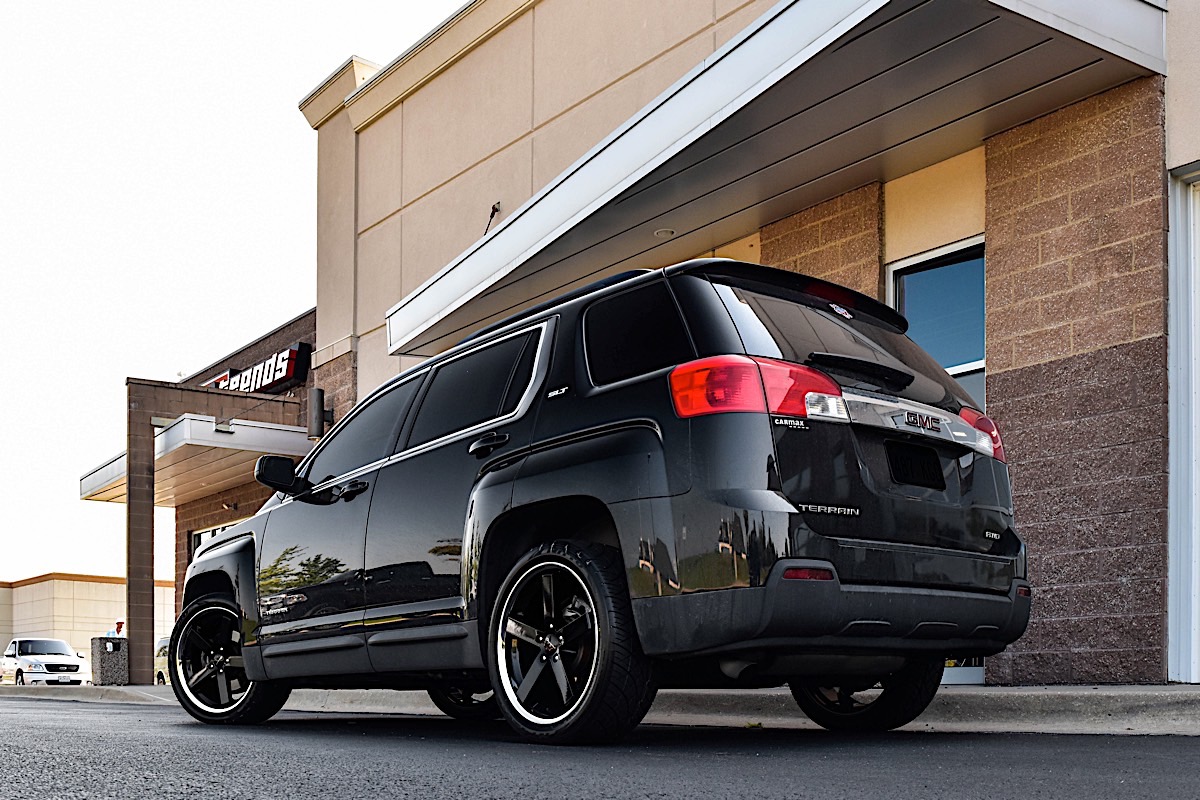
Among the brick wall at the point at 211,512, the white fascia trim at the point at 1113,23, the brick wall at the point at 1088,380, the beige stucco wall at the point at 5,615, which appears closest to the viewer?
the white fascia trim at the point at 1113,23

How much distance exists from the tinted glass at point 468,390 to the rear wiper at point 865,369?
150cm

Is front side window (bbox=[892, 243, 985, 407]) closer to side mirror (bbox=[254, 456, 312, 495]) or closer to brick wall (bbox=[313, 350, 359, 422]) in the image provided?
side mirror (bbox=[254, 456, 312, 495])

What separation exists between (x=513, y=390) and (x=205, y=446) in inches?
686

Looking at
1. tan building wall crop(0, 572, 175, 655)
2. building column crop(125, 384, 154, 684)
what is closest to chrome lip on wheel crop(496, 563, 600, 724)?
building column crop(125, 384, 154, 684)

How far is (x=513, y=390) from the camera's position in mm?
5887

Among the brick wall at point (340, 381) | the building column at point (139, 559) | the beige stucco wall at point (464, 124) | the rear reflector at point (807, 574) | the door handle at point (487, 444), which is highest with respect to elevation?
the beige stucco wall at point (464, 124)

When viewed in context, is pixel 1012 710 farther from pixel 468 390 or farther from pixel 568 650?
pixel 468 390

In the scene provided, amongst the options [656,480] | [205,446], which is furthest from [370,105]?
[656,480]

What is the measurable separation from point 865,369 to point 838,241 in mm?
6027

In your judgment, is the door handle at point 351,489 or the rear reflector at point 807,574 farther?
the door handle at point 351,489

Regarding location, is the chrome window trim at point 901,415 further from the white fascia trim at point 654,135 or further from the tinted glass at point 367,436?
the white fascia trim at point 654,135

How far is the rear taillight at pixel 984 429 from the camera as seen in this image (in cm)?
555

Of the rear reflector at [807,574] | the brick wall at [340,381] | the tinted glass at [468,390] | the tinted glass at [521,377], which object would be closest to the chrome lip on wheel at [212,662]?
the tinted glass at [468,390]

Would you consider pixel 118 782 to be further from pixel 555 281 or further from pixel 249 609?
pixel 555 281
